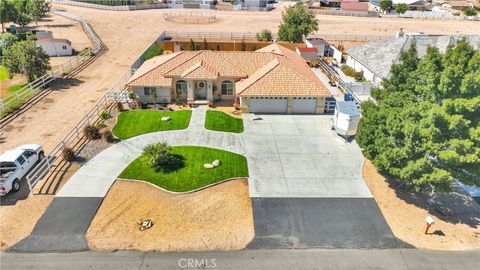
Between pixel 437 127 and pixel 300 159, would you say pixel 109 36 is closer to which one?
pixel 300 159

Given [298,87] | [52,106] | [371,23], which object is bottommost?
[52,106]

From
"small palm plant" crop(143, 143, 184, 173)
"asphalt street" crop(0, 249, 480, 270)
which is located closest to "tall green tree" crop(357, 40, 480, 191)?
"asphalt street" crop(0, 249, 480, 270)

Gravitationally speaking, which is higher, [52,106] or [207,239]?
[52,106]

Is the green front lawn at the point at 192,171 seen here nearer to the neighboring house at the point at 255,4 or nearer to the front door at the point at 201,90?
the front door at the point at 201,90

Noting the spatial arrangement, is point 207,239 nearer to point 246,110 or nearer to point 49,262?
point 49,262

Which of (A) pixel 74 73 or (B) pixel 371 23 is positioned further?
(B) pixel 371 23

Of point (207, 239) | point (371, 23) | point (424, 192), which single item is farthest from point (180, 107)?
point (371, 23)

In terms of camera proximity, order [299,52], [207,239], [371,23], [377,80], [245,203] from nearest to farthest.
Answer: [207,239], [245,203], [377,80], [299,52], [371,23]
